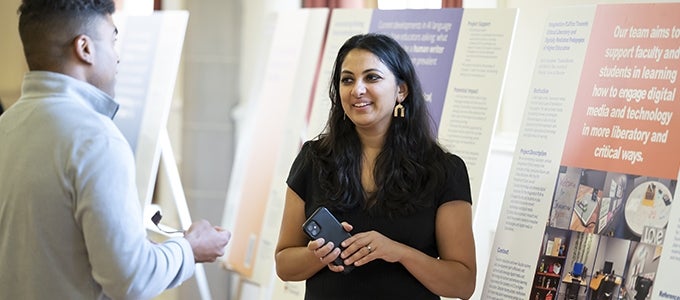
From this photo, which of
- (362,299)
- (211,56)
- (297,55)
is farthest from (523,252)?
(211,56)

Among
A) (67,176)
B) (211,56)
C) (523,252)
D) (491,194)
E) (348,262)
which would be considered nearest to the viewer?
(67,176)

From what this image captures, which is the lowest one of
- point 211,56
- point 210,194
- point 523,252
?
Answer: point 210,194

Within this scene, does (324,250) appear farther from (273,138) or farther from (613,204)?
(273,138)

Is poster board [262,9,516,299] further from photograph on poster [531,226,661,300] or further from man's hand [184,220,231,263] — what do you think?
man's hand [184,220,231,263]

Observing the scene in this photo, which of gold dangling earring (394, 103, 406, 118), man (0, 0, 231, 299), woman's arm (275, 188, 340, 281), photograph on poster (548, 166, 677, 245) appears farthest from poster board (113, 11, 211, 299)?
man (0, 0, 231, 299)

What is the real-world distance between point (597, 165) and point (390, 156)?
2.19 feet

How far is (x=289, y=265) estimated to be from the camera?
3.29m

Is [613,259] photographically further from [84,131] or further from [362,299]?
[84,131]

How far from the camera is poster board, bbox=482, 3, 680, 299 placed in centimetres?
315

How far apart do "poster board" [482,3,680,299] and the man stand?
1281 mm

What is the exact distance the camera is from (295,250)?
3289mm

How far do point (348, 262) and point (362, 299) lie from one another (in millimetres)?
174

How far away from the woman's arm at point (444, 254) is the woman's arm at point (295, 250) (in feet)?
0.54

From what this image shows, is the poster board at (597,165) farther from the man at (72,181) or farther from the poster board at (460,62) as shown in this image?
the man at (72,181)
